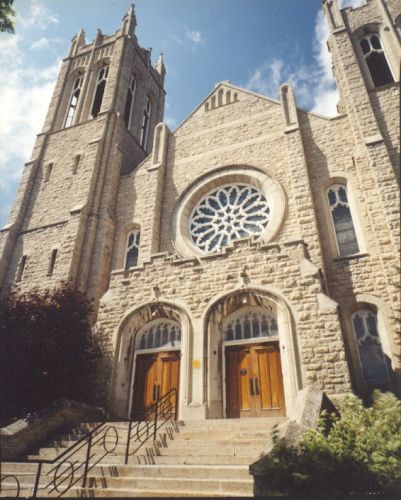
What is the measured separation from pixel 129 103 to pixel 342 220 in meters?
16.0

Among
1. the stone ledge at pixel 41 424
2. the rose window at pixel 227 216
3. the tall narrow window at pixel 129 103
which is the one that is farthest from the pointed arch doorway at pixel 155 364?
the tall narrow window at pixel 129 103

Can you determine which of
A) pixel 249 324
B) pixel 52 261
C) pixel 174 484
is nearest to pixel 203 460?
pixel 174 484

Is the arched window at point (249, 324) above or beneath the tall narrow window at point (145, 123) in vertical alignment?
beneath

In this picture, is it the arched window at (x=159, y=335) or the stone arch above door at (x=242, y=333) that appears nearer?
the stone arch above door at (x=242, y=333)

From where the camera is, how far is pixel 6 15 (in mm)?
7023

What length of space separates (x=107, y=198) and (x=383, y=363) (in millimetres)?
12142

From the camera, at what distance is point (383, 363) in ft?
32.4

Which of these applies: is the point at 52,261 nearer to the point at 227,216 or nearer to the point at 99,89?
the point at 227,216

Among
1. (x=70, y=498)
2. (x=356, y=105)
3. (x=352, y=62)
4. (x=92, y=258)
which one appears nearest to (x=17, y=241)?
(x=92, y=258)

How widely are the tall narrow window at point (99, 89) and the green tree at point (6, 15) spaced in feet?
51.6

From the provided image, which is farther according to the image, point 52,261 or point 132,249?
point 132,249

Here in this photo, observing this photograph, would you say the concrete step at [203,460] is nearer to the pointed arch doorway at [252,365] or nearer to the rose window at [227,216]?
the pointed arch doorway at [252,365]

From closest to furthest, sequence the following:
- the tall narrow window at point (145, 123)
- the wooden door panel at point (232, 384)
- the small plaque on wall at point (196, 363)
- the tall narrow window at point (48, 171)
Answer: the wooden door panel at point (232, 384)
the small plaque on wall at point (196, 363)
the tall narrow window at point (48, 171)
the tall narrow window at point (145, 123)

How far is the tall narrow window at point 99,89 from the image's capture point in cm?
2244
